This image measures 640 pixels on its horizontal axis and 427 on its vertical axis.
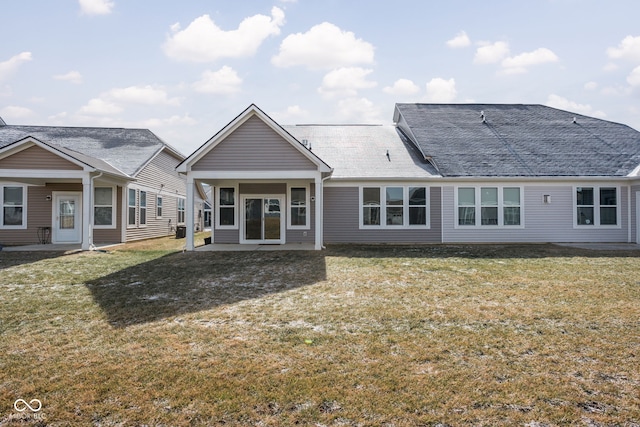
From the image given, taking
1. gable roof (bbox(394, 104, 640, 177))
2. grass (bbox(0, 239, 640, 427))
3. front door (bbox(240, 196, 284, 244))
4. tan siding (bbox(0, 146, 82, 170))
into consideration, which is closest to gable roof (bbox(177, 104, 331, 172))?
front door (bbox(240, 196, 284, 244))

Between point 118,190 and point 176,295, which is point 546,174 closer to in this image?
point 176,295

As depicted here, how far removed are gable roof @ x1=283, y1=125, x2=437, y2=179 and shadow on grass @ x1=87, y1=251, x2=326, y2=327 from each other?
525 cm

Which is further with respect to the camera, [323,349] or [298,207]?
[298,207]

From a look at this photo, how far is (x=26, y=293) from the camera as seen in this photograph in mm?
7312

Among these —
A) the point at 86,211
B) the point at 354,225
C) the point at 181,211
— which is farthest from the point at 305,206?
the point at 181,211

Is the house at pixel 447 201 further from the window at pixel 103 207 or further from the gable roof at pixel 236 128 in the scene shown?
the window at pixel 103 207

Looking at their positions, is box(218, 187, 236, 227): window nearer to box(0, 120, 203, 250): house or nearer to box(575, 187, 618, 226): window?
box(0, 120, 203, 250): house

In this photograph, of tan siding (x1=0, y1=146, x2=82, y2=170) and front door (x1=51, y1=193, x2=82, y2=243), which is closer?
tan siding (x1=0, y1=146, x2=82, y2=170)

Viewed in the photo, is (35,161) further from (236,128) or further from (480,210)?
(480,210)

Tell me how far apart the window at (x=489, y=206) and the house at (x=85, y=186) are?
1063 centimetres

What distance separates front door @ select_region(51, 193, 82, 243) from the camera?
17125 millimetres

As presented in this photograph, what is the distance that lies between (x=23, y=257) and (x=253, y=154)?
8.00 metres

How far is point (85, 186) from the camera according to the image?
45.4 feet

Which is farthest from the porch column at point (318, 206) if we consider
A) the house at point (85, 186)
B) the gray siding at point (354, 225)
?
the house at point (85, 186)
